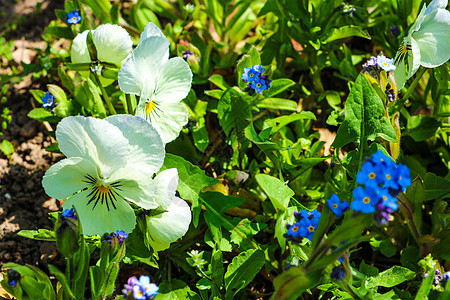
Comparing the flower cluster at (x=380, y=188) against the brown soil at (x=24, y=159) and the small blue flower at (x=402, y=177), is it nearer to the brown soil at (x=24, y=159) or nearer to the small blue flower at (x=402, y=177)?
the small blue flower at (x=402, y=177)

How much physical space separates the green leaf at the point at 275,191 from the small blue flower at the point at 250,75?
52cm

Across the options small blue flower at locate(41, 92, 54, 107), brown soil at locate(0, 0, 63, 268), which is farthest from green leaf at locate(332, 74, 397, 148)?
brown soil at locate(0, 0, 63, 268)

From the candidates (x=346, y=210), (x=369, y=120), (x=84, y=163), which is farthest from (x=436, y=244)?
(x=84, y=163)

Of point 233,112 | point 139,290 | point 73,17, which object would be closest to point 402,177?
point 139,290

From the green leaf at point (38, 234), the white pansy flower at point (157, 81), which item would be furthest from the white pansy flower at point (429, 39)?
the green leaf at point (38, 234)

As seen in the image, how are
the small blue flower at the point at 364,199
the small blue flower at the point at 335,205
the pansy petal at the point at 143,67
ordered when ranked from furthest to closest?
the pansy petal at the point at 143,67 < the small blue flower at the point at 335,205 < the small blue flower at the point at 364,199

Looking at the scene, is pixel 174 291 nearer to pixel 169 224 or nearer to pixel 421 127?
pixel 169 224

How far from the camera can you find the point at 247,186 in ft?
7.61

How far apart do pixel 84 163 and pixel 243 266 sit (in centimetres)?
77

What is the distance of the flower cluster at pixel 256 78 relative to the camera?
217 cm

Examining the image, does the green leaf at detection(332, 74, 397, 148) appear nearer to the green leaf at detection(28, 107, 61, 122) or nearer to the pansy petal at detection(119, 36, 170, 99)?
the pansy petal at detection(119, 36, 170, 99)

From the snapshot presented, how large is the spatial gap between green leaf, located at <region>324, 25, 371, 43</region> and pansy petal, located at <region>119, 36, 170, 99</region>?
103cm

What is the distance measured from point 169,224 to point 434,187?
4.15 feet

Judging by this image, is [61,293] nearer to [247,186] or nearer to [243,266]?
[243,266]
